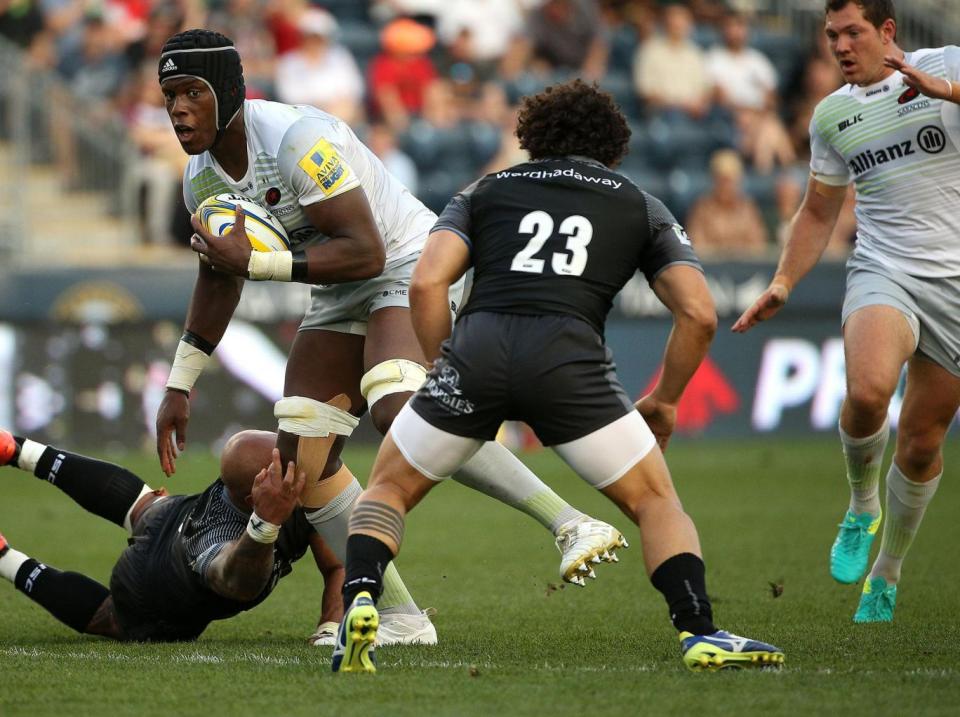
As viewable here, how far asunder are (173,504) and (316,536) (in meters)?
0.60


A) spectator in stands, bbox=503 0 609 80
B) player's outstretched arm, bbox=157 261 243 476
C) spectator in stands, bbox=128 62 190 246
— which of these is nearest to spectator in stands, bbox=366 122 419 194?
spectator in stands, bbox=128 62 190 246

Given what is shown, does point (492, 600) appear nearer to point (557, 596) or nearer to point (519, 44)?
point (557, 596)

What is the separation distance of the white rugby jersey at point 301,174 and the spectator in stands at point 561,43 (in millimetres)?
12871

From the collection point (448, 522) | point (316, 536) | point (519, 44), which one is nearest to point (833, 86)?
point (519, 44)

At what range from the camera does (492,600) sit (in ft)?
24.0

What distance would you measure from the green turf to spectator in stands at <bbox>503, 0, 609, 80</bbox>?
953cm

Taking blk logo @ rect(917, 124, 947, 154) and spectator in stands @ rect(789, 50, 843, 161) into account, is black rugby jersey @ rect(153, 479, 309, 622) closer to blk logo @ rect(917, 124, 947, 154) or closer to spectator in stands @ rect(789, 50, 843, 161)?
Result: blk logo @ rect(917, 124, 947, 154)

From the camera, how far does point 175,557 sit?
595 cm

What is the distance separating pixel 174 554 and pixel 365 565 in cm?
124

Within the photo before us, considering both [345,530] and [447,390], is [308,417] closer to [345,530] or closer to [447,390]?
[345,530]

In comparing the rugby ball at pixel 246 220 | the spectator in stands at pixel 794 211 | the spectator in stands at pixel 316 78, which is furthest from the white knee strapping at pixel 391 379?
the spectator in stands at pixel 794 211

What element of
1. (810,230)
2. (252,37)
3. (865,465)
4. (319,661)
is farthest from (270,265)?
(252,37)

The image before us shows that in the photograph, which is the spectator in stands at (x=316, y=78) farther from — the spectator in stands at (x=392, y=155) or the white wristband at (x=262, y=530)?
the white wristband at (x=262, y=530)

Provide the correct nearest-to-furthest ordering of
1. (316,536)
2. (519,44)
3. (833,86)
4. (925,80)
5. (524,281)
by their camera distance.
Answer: (524,281)
(925,80)
(316,536)
(519,44)
(833,86)
